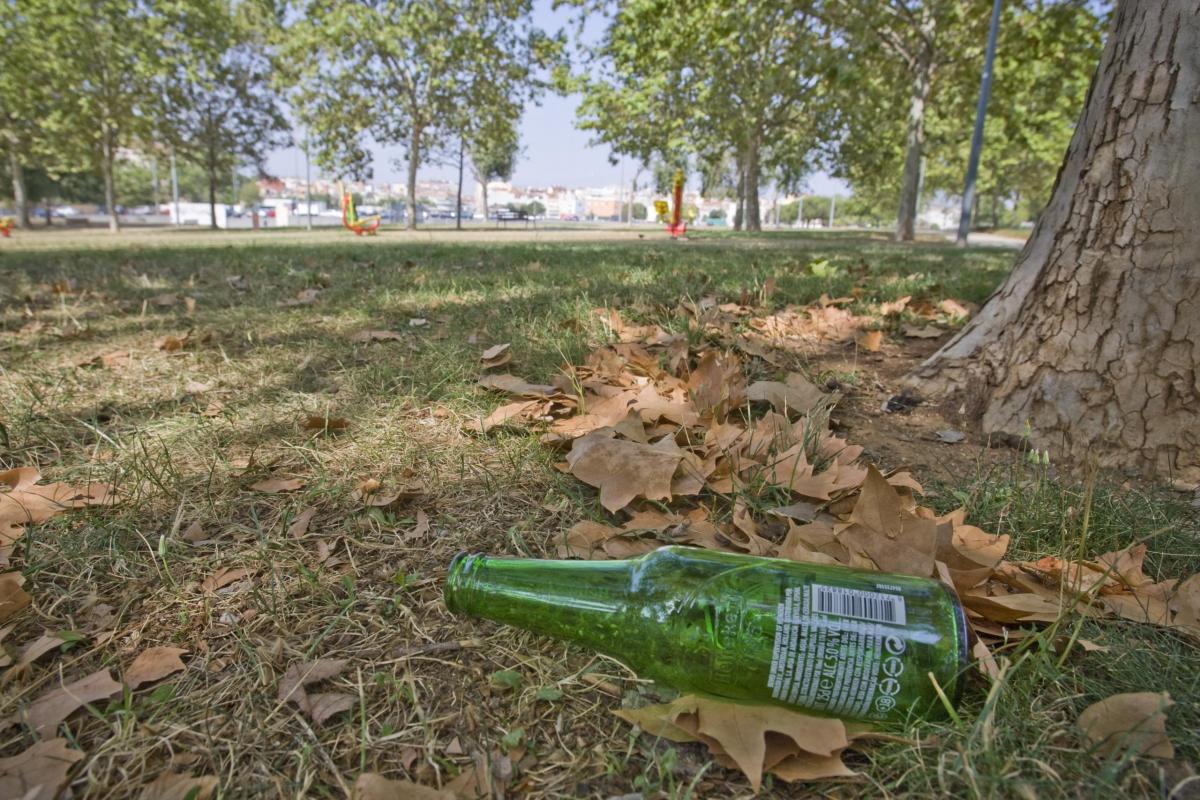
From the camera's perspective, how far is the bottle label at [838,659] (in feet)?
2.92

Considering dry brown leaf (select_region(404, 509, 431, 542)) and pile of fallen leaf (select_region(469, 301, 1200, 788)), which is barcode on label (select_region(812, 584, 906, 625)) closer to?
pile of fallen leaf (select_region(469, 301, 1200, 788))

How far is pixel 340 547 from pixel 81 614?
430 mm

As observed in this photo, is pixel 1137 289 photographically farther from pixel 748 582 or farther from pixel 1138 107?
pixel 748 582

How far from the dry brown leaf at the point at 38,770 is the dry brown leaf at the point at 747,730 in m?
0.70

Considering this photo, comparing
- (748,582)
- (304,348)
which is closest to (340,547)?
(748,582)

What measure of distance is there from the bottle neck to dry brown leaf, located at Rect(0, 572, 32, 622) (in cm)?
75

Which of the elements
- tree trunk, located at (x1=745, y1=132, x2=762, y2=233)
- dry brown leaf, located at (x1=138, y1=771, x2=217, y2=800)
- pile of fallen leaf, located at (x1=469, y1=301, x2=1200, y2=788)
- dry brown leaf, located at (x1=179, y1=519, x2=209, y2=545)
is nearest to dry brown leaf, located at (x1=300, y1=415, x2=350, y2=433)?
pile of fallen leaf, located at (x1=469, y1=301, x2=1200, y2=788)

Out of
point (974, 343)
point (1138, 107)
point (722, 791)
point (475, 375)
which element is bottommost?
point (722, 791)

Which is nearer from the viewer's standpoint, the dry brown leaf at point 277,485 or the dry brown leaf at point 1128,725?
the dry brown leaf at point 1128,725

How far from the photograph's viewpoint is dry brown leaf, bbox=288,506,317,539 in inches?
53.4

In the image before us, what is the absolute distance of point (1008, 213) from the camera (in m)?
68.5

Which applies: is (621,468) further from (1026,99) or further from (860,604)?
(1026,99)

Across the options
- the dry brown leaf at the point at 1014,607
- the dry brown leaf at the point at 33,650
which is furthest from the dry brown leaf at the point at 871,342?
the dry brown leaf at the point at 33,650

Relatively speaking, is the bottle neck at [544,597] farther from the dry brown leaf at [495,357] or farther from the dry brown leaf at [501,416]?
the dry brown leaf at [495,357]
